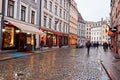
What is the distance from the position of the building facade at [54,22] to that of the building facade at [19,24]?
17.5 ft

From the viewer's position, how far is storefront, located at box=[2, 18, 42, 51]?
25.9 meters

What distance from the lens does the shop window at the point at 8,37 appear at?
26062mm

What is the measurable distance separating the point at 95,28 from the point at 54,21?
96125 millimetres

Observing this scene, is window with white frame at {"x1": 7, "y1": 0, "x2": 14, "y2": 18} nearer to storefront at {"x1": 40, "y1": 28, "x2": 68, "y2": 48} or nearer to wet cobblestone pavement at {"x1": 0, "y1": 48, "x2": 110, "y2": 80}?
wet cobblestone pavement at {"x1": 0, "y1": 48, "x2": 110, "y2": 80}

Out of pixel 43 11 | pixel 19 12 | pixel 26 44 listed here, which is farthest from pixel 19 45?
pixel 43 11

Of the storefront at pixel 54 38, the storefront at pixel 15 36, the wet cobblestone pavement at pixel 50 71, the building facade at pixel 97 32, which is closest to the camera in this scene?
the wet cobblestone pavement at pixel 50 71

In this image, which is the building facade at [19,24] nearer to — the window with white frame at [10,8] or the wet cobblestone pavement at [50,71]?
the window with white frame at [10,8]

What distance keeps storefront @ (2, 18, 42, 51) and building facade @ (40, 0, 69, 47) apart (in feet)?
28.0

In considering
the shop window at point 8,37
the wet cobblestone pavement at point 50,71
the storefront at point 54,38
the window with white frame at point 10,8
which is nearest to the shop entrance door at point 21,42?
the shop window at point 8,37

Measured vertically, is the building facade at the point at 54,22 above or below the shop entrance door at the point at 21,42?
above

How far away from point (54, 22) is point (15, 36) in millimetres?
20054

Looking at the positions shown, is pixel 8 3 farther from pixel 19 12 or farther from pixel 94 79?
pixel 94 79

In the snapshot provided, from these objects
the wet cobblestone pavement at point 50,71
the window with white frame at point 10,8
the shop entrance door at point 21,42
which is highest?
the window with white frame at point 10,8

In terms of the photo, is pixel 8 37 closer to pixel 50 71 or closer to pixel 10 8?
pixel 10 8
